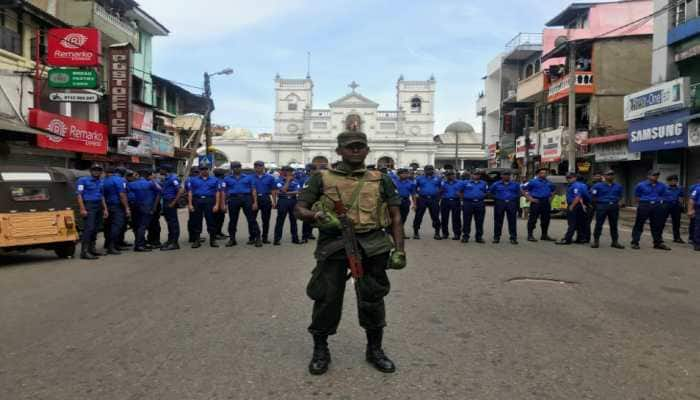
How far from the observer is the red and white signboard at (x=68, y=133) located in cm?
1769

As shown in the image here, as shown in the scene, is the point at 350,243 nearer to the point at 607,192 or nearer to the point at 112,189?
the point at 112,189

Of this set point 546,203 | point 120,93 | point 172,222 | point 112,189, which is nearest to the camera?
point 112,189

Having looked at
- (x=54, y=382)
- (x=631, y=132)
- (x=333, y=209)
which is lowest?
(x=54, y=382)

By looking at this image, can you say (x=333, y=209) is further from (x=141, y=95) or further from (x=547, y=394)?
(x=141, y=95)

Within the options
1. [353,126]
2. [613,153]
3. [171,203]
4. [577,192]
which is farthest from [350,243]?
[353,126]

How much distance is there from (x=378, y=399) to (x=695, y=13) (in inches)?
813

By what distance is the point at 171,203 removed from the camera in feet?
36.0

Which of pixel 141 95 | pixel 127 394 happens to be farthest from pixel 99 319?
pixel 141 95

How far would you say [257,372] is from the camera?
389 cm

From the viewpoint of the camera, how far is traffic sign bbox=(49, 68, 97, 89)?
19.0 m

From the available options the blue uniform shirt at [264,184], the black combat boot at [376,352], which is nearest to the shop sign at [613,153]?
the blue uniform shirt at [264,184]

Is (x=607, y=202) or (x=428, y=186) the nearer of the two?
(x=607, y=202)

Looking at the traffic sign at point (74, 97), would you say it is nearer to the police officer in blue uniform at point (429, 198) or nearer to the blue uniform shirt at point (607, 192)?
the police officer in blue uniform at point (429, 198)

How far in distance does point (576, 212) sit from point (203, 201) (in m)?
7.43
